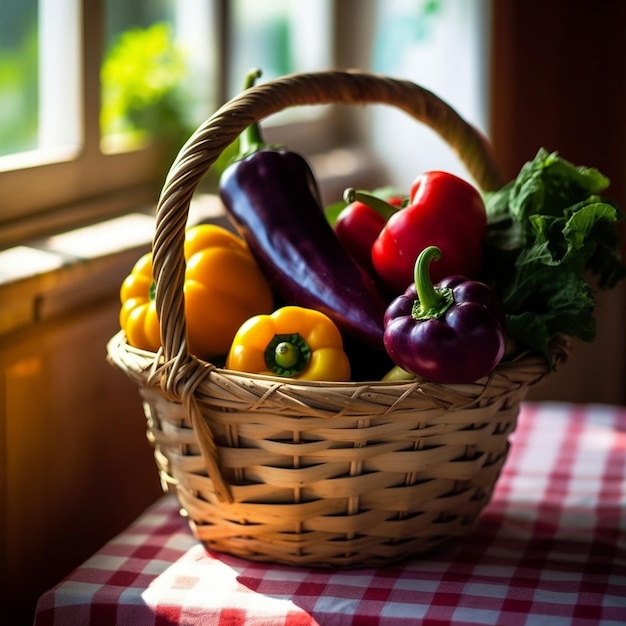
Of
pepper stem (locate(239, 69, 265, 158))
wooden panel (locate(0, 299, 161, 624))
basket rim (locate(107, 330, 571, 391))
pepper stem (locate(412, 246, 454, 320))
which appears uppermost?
pepper stem (locate(239, 69, 265, 158))

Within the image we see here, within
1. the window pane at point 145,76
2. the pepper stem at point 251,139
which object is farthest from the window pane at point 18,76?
the pepper stem at point 251,139

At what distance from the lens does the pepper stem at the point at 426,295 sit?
2.60 feet

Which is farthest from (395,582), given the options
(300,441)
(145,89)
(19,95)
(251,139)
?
(145,89)

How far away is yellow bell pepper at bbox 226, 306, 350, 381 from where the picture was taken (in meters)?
0.83

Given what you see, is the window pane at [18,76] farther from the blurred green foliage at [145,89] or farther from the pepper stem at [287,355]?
the pepper stem at [287,355]

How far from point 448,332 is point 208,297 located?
258mm

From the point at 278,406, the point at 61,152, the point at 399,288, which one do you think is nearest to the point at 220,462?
the point at 278,406

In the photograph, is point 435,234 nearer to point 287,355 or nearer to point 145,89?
point 287,355

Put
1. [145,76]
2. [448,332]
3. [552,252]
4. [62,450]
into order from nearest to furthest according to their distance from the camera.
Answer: [448,332] → [552,252] → [62,450] → [145,76]

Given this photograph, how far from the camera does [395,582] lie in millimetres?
854

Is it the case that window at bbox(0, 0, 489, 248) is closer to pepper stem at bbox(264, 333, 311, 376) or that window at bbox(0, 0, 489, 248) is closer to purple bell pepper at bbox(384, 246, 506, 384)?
pepper stem at bbox(264, 333, 311, 376)

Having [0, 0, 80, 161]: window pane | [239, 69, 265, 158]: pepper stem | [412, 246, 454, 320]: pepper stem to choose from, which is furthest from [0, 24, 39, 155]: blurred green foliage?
[412, 246, 454, 320]: pepper stem

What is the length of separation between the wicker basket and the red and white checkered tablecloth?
31mm

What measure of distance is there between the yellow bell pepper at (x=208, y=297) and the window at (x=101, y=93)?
0.31 metres
